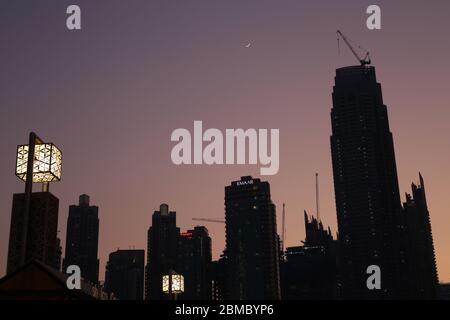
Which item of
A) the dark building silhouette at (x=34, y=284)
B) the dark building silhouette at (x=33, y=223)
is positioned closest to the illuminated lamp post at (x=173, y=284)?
the dark building silhouette at (x=33, y=223)

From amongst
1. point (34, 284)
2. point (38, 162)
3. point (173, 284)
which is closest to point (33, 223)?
point (38, 162)

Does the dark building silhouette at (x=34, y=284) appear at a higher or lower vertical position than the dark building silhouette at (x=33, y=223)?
lower

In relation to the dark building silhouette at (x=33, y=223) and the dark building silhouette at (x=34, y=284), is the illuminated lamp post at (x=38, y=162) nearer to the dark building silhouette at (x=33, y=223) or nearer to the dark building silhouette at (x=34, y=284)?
the dark building silhouette at (x=33, y=223)

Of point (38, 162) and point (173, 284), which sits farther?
point (173, 284)

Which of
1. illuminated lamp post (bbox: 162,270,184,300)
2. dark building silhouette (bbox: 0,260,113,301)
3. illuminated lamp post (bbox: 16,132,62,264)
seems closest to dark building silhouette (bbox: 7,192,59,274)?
illuminated lamp post (bbox: 16,132,62,264)

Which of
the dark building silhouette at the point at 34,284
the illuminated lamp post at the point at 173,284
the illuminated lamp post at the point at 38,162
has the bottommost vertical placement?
the dark building silhouette at the point at 34,284

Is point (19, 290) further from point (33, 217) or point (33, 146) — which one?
point (33, 146)

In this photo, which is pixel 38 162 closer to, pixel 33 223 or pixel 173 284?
pixel 33 223

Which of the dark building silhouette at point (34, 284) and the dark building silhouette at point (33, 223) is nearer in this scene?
the dark building silhouette at point (34, 284)

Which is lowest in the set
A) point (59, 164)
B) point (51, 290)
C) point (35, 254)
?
point (51, 290)
